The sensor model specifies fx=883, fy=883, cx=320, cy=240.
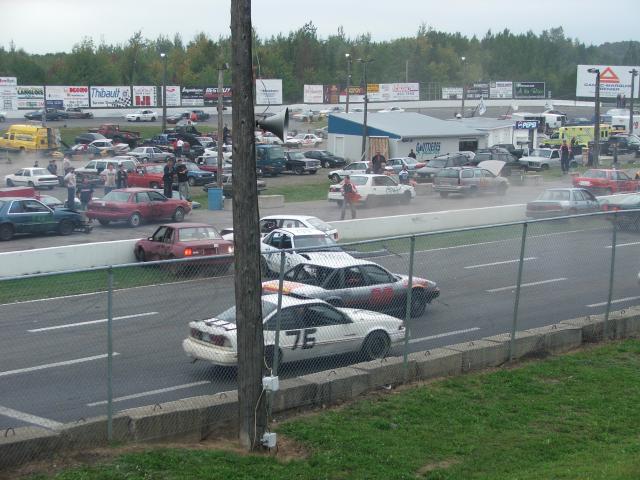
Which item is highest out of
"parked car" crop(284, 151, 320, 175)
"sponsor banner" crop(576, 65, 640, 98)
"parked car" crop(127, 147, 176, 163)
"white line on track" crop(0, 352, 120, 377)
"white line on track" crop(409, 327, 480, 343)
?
"sponsor banner" crop(576, 65, 640, 98)

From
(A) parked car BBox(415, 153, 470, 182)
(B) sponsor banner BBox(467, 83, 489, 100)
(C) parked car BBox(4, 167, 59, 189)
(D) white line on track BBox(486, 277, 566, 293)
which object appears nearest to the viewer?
(D) white line on track BBox(486, 277, 566, 293)

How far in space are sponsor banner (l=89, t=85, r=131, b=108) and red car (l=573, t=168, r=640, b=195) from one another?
62.9m

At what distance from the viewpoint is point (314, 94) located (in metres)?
109

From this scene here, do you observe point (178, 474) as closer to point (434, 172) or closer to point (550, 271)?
point (550, 271)

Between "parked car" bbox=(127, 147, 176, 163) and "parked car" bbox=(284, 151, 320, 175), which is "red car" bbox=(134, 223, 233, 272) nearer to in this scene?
"parked car" bbox=(284, 151, 320, 175)

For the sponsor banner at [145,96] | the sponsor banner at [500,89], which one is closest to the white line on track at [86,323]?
the sponsor banner at [145,96]

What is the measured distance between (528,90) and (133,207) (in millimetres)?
96055

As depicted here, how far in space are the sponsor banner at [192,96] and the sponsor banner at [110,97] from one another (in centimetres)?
639

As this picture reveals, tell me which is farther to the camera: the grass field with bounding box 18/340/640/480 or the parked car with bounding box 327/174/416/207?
the parked car with bounding box 327/174/416/207

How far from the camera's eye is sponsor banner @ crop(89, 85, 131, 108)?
91250 millimetres

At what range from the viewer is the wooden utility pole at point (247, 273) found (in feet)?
27.0

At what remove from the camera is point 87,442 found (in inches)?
312

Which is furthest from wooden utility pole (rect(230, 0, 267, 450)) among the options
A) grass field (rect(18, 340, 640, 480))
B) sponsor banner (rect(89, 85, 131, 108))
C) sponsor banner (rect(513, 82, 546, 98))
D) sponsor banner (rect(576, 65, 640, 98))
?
sponsor banner (rect(513, 82, 546, 98))

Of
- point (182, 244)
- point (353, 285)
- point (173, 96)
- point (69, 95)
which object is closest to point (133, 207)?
point (182, 244)
